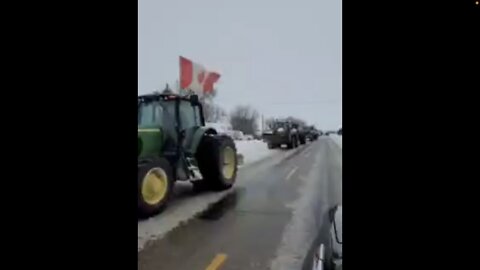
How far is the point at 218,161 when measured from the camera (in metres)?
2.32

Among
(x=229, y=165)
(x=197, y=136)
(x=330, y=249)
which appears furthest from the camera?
(x=197, y=136)

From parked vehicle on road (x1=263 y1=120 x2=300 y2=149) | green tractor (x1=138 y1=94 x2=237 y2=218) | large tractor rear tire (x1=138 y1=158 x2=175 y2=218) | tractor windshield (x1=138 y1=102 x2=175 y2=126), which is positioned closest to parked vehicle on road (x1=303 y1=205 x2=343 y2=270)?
parked vehicle on road (x1=263 y1=120 x2=300 y2=149)

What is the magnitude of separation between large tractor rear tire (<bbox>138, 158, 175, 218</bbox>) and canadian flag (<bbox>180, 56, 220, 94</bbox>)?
17.3 inches

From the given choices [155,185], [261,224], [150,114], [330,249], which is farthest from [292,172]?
[150,114]

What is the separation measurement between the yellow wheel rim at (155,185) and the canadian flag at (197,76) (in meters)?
0.45

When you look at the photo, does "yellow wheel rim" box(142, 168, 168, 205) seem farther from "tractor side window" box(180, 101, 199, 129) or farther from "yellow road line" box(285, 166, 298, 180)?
"yellow road line" box(285, 166, 298, 180)

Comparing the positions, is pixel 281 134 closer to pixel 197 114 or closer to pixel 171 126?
pixel 197 114

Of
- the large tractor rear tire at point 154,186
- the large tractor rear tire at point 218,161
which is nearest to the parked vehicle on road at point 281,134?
the large tractor rear tire at point 218,161

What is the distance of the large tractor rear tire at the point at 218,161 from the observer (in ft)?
7.48

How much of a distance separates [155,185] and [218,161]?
32cm

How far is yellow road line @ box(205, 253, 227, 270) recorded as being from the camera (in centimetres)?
193
